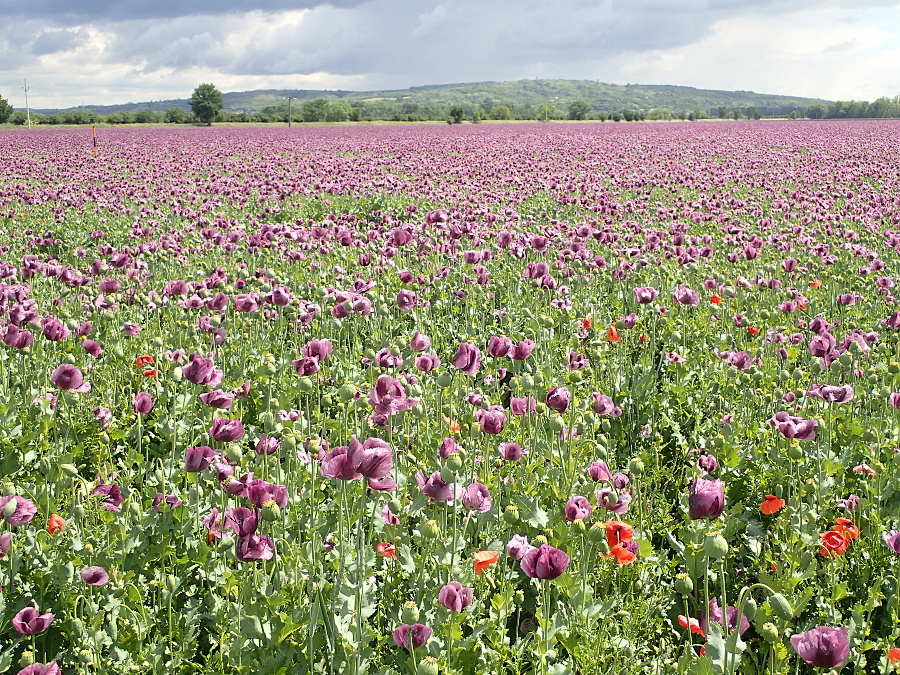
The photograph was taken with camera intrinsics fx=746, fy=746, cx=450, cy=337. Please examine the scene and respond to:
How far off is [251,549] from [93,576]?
19.6 inches

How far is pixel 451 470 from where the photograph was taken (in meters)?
2.54

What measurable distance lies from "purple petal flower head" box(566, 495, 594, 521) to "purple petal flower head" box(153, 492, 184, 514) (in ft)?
4.87

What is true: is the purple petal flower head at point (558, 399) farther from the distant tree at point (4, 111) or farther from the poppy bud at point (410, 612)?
the distant tree at point (4, 111)

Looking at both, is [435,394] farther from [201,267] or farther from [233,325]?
[201,267]

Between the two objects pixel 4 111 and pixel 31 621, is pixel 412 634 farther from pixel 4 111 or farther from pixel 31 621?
pixel 4 111

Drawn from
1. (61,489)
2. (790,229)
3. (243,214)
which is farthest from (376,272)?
(790,229)

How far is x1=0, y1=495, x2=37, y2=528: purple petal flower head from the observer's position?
7.42 feet

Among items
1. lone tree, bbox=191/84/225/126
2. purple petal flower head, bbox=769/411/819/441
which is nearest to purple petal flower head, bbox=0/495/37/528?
purple petal flower head, bbox=769/411/819/441

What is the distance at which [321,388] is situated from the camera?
451 cm

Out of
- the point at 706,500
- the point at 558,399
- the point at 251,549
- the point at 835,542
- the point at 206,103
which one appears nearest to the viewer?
the point at 706,500

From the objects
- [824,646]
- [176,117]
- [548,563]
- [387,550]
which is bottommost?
[387,550]

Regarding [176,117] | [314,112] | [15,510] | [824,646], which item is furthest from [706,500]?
[176,117]

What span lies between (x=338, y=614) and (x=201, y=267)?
6182mm

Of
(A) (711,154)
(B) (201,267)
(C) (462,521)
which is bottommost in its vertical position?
(C) (462,521)
